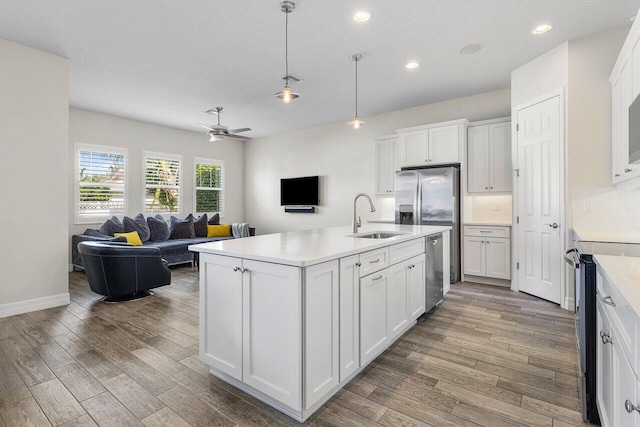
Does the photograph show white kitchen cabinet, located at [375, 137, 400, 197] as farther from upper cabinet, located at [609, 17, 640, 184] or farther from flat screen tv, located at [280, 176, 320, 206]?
upper cabinet, located at [609, 17, 640, 184]

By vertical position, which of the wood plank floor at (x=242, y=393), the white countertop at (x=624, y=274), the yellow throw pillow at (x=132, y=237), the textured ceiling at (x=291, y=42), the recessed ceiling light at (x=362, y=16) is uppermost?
the textured ceiling at (x=291, y=42)

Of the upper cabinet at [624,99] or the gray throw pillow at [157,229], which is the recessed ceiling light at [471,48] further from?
the gray throw pillow at [157,229]

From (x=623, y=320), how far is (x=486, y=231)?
379 centimetres

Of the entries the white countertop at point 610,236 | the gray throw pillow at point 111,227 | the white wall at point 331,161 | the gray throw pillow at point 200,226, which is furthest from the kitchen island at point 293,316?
the gray throw pillow at point 200,226

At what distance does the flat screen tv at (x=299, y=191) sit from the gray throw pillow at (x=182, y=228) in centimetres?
214

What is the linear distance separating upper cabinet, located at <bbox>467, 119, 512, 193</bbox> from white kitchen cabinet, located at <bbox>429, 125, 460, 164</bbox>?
0.23m

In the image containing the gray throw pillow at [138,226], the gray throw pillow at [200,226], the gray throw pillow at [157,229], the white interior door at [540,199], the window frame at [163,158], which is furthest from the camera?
the gray throw pillow at [200,226]

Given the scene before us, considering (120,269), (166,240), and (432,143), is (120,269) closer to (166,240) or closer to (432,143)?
(166,240)

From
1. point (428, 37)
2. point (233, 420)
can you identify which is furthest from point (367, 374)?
point (428, 37)

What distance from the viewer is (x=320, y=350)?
1783mm

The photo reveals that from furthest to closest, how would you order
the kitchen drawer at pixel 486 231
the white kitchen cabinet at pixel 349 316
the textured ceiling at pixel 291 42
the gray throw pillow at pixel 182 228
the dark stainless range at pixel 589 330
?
the gray throw pillow at pixel 182 228 → the kitchen drawer at pixel 486 231 → the textured ceiling at pixel 291 42 → the white kitchen cabinet at pixel 349 316 → the dark stainless range at pixel 589 330

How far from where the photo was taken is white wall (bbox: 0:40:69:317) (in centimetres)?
345

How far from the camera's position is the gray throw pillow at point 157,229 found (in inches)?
242

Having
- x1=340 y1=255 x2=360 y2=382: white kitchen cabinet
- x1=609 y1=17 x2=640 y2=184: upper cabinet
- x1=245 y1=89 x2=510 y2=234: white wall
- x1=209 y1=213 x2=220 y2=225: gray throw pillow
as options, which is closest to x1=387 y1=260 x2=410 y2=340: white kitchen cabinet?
x1=340 y1=255 x2=360 y2=382: white kitchen cabinet
